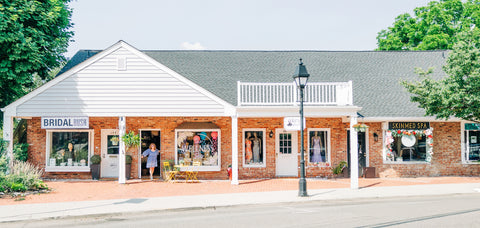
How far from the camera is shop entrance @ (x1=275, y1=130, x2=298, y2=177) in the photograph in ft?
60.5

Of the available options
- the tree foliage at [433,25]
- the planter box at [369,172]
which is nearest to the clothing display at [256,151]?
the planter box at [369,172]

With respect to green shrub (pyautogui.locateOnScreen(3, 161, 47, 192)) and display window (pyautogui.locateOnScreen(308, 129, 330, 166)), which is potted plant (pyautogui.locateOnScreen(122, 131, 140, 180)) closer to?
green shrub (pyautogui.locateOnScreen(3, 161, 47, 192))

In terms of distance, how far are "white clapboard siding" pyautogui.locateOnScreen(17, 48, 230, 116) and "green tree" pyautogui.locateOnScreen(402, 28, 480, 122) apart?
819cm

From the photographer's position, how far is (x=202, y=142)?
1809 cm

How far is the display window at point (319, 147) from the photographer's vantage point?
1847 cm

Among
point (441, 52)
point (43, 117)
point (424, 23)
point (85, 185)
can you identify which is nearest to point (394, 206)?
point (85, 185)

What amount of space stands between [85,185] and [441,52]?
19.8 meters

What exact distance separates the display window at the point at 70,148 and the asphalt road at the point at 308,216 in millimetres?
8361

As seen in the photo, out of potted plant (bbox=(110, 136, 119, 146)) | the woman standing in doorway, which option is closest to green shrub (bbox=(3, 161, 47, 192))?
potted plant (bbox=(110, 136, 119, 146))

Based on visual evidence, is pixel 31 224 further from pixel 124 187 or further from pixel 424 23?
pixel 424 23

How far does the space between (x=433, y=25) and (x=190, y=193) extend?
26.0 meters

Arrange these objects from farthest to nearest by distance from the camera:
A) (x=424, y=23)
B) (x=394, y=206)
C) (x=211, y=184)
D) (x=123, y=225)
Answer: (x=424, y=23) < (x=211, y=184) < (x=394, y=206) < (x=123, y=225)

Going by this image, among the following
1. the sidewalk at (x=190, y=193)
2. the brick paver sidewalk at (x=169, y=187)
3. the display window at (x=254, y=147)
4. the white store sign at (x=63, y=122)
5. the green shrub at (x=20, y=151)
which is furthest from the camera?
the display window at (x=254, y=147)

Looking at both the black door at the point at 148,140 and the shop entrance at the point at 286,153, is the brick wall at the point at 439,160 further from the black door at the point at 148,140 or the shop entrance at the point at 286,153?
the black door at the point at 148,140
